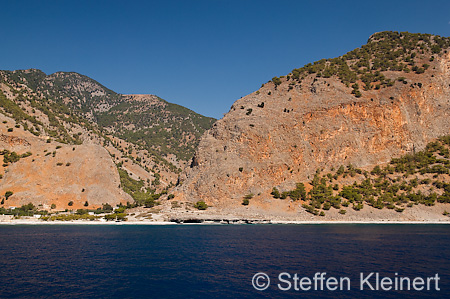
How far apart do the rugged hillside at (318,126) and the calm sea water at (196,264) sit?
146ft

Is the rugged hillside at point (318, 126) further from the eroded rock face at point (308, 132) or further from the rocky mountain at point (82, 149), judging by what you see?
the rocky mountain at point (82, 149)

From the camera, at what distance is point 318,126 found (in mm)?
98062

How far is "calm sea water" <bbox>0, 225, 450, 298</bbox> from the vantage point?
2070 cm

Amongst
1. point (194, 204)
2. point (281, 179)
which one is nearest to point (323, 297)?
point (194, 204)

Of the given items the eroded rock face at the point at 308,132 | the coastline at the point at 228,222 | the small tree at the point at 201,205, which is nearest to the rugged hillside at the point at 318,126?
the eroded rock face at the point at 308,132

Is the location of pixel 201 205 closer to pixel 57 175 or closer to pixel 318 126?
pixel 318 126

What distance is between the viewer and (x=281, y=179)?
89000 mm

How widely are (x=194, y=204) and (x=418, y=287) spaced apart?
63743 mm

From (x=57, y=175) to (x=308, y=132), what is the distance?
243ft

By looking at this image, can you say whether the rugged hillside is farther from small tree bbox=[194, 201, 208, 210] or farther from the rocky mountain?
the rocky mountain

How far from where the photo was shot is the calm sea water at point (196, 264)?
2070 cm

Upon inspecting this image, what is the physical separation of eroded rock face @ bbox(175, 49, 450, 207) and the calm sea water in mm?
45080

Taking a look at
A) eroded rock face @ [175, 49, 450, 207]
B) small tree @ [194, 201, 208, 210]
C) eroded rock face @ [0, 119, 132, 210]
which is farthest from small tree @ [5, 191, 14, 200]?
A: small tree @ [194, 201, 208, 210]

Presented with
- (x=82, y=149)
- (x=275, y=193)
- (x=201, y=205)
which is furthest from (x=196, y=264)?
(x=82, y=149)
